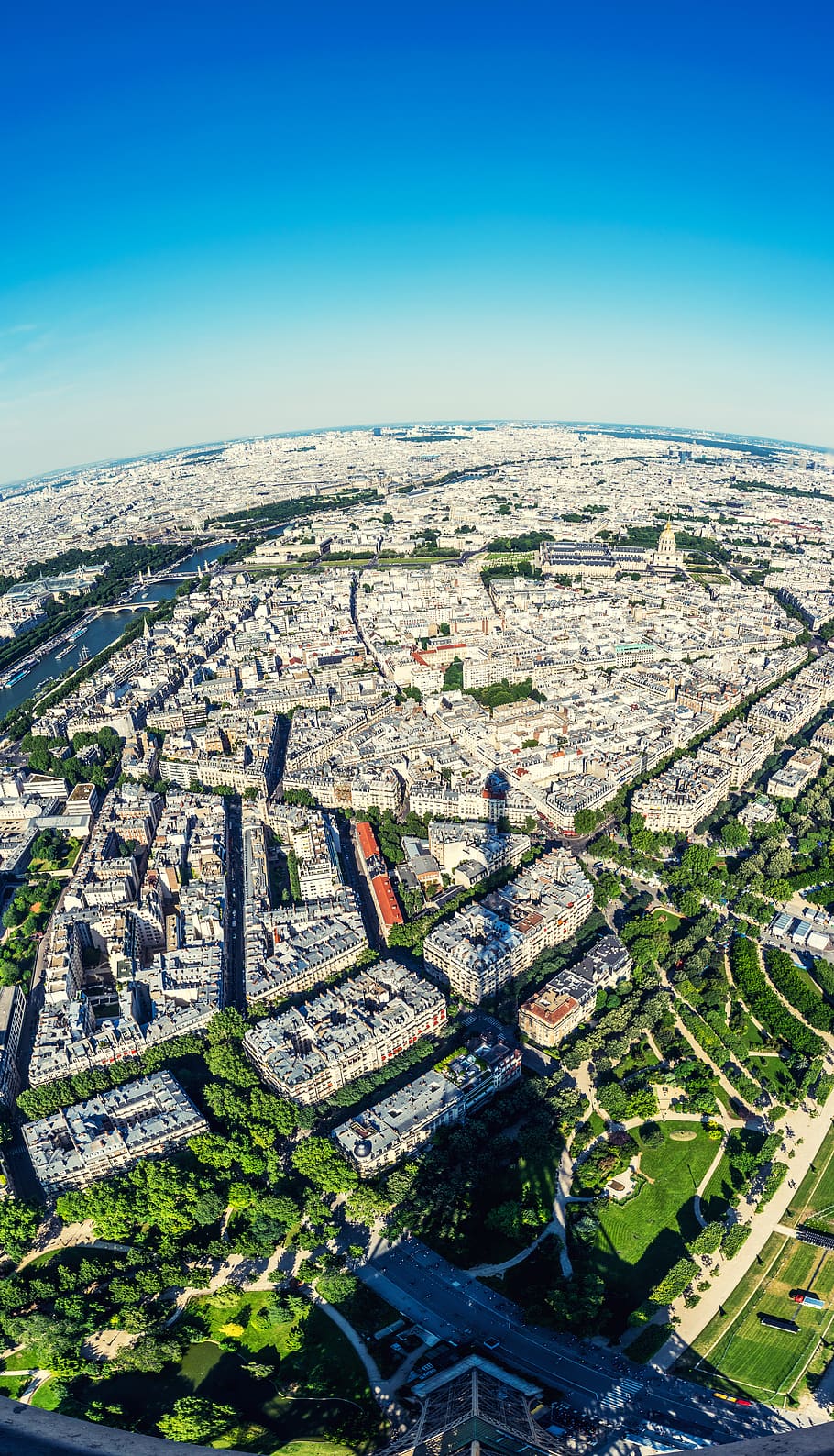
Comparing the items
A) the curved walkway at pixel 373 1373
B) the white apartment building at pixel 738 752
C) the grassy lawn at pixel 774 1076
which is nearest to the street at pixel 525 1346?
the curved walkway at pixel 373 1373

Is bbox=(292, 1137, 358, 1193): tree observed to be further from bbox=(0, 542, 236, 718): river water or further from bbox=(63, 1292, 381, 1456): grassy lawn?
bbox=(0, 542, 236, 718): river water

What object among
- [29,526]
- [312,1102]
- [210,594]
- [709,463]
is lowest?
[312,1102]

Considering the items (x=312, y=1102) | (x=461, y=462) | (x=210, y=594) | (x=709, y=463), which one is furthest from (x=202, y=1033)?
(x=709, y=463)

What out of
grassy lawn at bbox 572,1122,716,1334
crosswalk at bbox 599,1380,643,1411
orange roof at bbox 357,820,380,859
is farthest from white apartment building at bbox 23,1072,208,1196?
orange roof at bbox 357,820,380,859

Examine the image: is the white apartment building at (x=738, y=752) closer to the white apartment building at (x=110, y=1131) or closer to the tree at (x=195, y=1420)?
the white apartment building at (x=110, y=1131)

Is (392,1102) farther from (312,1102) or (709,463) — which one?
(709,463)
